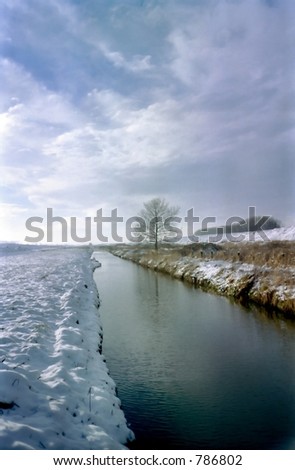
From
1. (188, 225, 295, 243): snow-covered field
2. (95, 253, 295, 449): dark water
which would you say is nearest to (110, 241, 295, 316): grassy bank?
(95, 253, 295, 449): dark water

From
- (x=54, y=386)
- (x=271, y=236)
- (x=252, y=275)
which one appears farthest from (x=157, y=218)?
(x=54, y=386)

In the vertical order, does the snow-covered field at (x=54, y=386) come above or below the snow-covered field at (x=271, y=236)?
below

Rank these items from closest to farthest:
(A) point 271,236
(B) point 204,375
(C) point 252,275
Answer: (B) point 204,375 < (C) point 252,275 < (A) point 271,236

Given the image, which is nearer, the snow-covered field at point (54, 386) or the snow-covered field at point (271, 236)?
the snow-covered field at point (54, 386)

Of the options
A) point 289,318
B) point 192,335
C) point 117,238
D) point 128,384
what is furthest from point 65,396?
point 117,238

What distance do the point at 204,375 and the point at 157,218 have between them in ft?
142

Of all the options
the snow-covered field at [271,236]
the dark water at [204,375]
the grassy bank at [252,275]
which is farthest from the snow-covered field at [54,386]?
the snow-covered field at [271,236]

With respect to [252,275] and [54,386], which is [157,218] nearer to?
[252,275]

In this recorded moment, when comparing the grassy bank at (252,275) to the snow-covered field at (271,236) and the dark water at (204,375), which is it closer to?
the dark water at (204,375)

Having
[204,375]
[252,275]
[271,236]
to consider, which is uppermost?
[271,236]

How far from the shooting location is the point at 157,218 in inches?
2035

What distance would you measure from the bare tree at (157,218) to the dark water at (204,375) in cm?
3464

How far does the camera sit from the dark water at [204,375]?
640 centimetres
